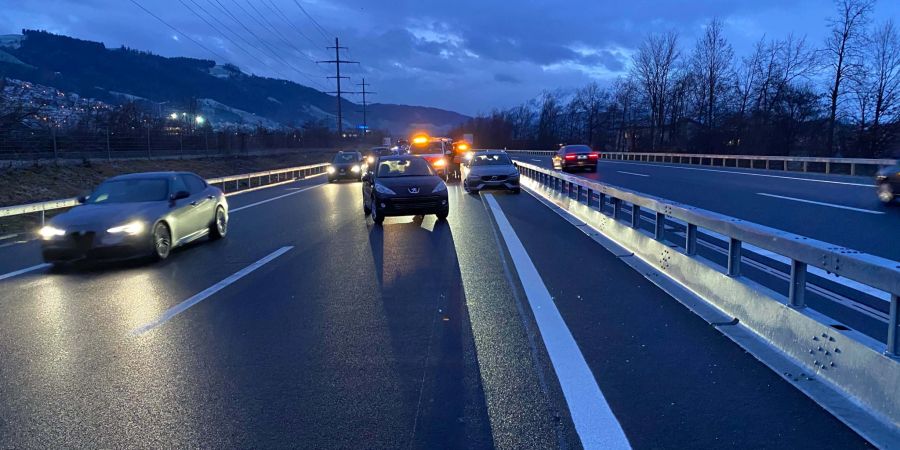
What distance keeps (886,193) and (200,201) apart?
15.7m

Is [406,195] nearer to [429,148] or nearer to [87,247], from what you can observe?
[87,247]

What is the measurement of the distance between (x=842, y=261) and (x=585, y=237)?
7.82m

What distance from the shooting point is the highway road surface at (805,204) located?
11.1 metres

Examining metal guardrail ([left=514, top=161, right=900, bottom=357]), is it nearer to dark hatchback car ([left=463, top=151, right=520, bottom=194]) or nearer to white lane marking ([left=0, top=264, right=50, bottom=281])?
white lane marking ([left=0, top=264, right=50, bottom=281])

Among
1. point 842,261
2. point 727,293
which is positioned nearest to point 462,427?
point 842,261

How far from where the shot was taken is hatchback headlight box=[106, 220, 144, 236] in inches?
377

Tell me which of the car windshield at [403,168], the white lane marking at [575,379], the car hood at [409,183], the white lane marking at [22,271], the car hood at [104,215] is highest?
the car windshield at [403,168]

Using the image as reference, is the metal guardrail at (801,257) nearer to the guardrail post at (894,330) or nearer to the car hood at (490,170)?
the guardrail post at (894,330)

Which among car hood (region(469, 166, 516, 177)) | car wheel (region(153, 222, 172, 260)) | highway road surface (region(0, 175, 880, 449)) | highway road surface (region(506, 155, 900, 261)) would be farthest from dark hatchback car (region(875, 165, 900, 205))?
car wheel (region(153, 222, 172, 260))

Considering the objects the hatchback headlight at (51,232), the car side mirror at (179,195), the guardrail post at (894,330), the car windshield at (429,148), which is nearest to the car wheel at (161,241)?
the car side mirror at (179,195)

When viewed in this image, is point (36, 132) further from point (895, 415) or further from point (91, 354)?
point (895, 415)

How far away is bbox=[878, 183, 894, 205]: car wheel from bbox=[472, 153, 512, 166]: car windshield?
12.2 metres

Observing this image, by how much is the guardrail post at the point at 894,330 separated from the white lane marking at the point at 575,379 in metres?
1.65

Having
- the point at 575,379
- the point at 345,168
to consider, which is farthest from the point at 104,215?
the point at 345,168
